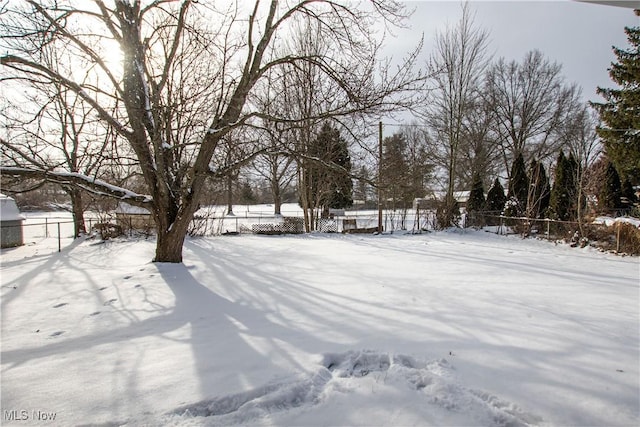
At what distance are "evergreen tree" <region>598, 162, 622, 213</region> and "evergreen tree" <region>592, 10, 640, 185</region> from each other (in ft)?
5.79

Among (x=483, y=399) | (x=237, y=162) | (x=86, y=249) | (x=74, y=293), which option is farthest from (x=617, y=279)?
(x=86, y=249)

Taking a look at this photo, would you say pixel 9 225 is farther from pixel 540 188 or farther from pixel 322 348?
pixel 540 188

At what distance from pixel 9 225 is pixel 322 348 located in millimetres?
14597

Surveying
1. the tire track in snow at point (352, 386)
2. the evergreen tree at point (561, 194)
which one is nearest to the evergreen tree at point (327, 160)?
the tire track in snow at point (352, 386)

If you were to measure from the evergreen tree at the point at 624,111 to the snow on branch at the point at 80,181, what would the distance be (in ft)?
63.2

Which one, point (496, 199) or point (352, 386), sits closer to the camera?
point (352, 386)

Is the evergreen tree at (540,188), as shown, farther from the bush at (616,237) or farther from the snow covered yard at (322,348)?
the snow covered yard at (322,348)

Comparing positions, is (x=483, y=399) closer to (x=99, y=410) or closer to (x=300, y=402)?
(x=300, y=402)

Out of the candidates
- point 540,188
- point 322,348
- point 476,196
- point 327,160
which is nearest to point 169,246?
point 322,348

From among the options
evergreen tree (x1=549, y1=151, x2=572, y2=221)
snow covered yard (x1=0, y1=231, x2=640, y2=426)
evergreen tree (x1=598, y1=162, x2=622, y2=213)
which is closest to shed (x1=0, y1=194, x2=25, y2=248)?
snow covered yard (x1=0, y1=231, x2=640, y2=426)

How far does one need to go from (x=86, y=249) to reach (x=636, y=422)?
39.6 feet

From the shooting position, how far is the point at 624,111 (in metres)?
14.0

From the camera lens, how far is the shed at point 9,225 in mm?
11430

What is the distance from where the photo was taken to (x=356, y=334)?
3209mm
